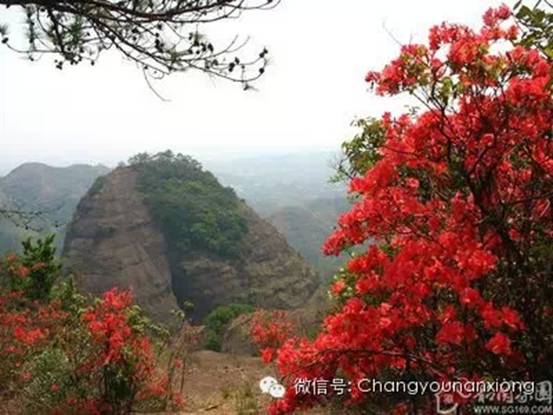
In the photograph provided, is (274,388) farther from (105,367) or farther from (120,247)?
(120,247)

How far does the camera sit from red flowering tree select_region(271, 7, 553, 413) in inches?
124

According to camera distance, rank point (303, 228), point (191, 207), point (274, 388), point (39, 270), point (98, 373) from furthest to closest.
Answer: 1. point (303, 228)
2. point (191, 207)
3. point (39, 270)
4. point (98, 373)
5. point (274, 388)

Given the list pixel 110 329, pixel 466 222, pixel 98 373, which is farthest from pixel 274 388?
pixel 98 373

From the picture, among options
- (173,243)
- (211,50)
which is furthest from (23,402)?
(173,243)

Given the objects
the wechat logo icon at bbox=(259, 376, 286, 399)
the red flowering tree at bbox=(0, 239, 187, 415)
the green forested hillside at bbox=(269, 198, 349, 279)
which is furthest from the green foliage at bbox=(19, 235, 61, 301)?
the green forested hillside at bbox=(269, 198, 349, 279)

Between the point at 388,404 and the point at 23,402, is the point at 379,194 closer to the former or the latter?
the point at 388,404

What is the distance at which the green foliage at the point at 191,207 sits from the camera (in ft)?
200

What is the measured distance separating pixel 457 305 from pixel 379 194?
83 cm

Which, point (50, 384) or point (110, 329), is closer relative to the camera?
point (110, 329)

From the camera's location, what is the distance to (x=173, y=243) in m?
61.4

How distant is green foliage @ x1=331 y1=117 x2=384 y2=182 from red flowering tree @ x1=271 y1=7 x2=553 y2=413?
3711mm

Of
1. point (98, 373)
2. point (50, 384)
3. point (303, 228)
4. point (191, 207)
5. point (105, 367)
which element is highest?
point (105, 367)

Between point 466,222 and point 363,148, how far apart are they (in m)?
4.75

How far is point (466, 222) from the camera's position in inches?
127
